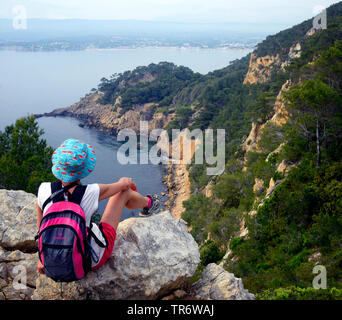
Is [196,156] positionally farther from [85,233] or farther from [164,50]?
[164,50]

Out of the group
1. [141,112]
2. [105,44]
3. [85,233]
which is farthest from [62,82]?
[85,233]

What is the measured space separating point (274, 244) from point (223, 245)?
4739 mm

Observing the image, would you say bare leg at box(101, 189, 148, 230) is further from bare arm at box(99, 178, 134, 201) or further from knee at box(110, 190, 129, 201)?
bare arm at box(99, 178, 134, 201)

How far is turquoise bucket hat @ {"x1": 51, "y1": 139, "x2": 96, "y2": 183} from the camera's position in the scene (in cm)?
318

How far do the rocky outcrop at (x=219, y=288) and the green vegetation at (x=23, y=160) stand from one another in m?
12.3

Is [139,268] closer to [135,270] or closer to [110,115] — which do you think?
[135,270]

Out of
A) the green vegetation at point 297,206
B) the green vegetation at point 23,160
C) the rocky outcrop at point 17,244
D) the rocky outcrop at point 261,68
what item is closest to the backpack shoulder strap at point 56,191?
the rocky outcrop at point 17,244

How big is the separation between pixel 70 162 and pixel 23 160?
15340mm

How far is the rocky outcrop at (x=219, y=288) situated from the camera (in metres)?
A: 4.20

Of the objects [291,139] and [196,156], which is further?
[196,156]

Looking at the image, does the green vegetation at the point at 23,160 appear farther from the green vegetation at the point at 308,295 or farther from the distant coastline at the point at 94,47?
the distant coastline at the point at 94,47

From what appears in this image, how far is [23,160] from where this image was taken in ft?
55.7
